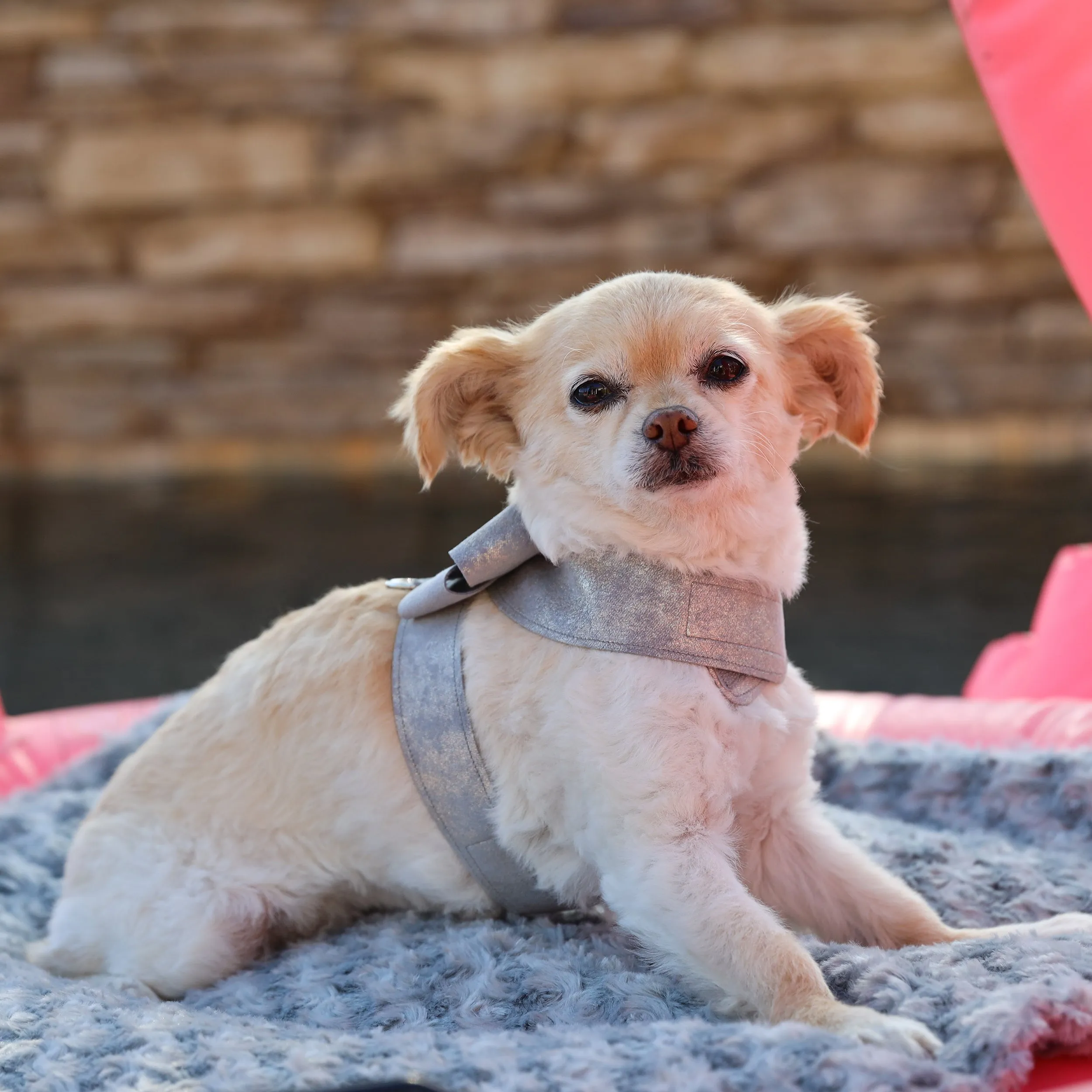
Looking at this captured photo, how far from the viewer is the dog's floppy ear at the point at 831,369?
1329 millimetres

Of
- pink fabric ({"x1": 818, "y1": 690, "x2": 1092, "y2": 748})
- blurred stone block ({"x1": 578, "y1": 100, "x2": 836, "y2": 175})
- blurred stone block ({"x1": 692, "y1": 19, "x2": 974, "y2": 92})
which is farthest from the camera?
blurred stone block ({"x1": 578, "y1": 100, "x2": 836, "y2": 175})

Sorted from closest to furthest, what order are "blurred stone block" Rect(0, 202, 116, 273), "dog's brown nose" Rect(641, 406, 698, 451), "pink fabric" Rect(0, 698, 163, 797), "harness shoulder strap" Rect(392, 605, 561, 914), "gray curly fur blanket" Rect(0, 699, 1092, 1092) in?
"gray curly fur blanket" Rect(0, 699, 1092, 1092), "dog's brown nose" Rect(641, 406, 698, 451), "harness shoulder strap" Rect(392, 605, 561, 914), "pink fabric" Rect(0, 698, 163, 797), "blurred stone block" Rect(0, 202, 116, 273)

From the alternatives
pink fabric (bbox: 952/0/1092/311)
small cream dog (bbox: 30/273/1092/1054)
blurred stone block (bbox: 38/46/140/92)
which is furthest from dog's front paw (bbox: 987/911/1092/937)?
blurred stone block (bbox: 38/46/140/92)

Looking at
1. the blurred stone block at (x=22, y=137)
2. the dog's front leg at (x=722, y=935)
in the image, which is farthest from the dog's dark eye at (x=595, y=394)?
the blurred stone block at (x=22, y=137)

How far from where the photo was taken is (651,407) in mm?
1198

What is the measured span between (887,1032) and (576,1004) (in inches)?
12.1

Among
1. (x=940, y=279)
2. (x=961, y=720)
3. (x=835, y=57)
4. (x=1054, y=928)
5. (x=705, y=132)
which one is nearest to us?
(x=1054, y=928)

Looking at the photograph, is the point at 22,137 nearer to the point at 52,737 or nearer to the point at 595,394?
the point at 52,737

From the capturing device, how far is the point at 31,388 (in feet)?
17.0

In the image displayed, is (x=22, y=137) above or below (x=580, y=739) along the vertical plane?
above

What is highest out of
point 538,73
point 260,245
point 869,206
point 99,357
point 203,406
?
point 538,73

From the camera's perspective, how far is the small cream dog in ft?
Result: 3.83

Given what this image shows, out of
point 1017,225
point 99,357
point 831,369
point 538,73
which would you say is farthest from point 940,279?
point 831,369

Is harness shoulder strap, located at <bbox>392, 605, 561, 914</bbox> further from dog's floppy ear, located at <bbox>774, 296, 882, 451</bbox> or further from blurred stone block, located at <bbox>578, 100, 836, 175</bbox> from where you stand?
blurred stone block, located at <bbox>578, 100, 836, 175</bbox>
